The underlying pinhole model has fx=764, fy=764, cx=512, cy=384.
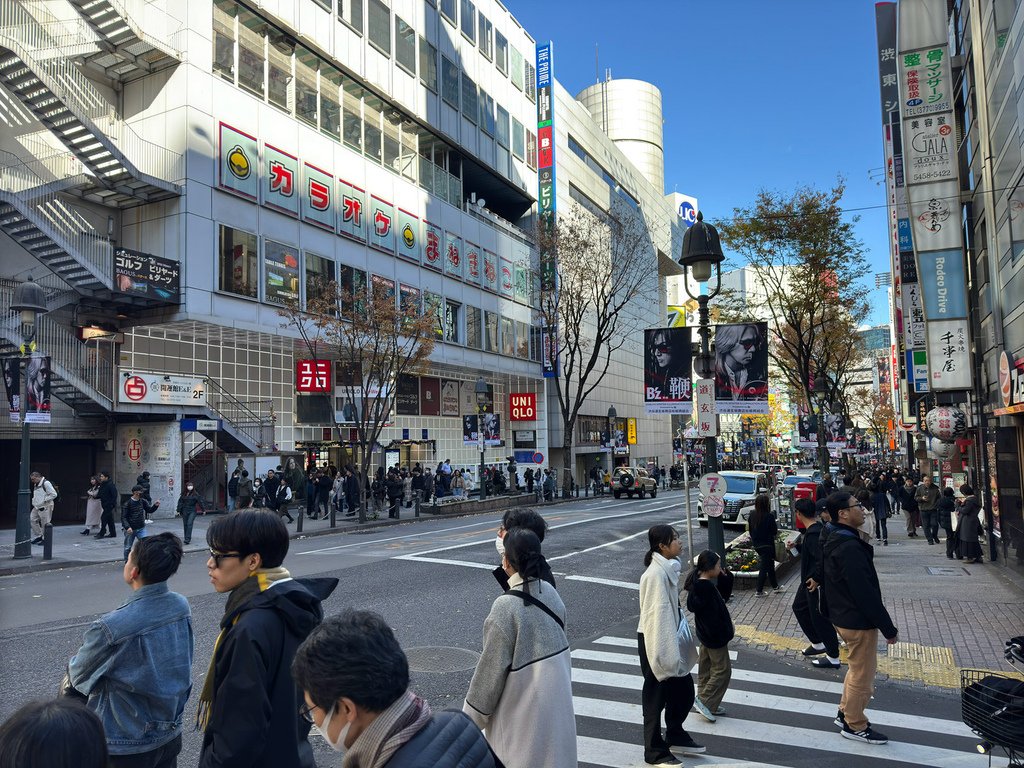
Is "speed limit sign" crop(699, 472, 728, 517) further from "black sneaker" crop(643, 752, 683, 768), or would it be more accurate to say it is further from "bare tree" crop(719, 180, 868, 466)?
"bare tree" crop(719, 180, 868, 466)

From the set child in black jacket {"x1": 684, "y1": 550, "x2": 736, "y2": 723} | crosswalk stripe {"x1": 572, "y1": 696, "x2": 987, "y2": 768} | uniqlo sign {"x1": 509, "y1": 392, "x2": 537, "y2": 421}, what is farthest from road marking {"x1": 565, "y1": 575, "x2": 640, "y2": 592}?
uniqlo sign {"x1": 509, "y1": 392, "x2": 537, "y2": 421}

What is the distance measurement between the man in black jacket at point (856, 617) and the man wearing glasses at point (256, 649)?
4.48m

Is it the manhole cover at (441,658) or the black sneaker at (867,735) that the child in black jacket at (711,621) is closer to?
the black sneaker at (867,735)

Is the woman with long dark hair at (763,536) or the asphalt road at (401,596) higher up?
the woman with long dark hair at (763,536)

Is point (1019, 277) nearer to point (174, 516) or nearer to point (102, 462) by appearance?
point (174, 516)

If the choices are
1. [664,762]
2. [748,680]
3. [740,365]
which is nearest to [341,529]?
[740,365]

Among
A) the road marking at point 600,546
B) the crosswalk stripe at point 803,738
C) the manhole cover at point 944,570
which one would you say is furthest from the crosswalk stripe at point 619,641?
the manhole cover at point 944,570

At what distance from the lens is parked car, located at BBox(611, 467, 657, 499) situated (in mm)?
41500

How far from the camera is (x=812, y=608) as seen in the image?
8359 mm

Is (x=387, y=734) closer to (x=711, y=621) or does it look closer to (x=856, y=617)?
(x=711, y=621)

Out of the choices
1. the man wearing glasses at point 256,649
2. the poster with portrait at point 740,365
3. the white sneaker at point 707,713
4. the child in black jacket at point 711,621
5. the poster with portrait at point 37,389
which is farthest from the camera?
the poster with portrait at point 37,389

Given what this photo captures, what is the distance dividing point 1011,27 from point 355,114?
28.9m

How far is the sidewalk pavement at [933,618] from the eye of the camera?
8273 mm

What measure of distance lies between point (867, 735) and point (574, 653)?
3755 millimetres
